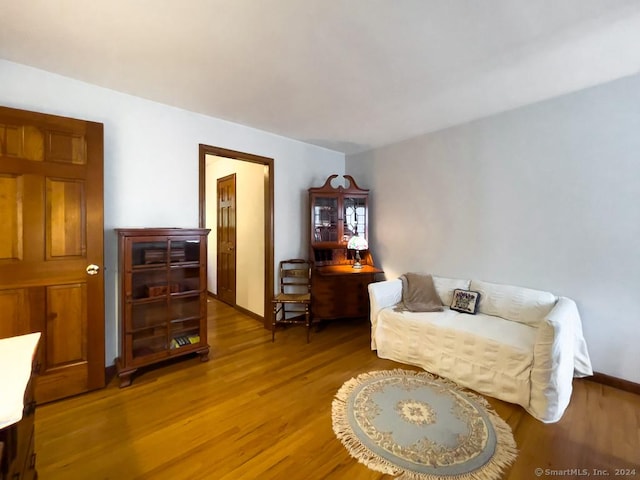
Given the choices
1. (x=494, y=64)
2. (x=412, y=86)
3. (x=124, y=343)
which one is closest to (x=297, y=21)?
(x=412, y=86)

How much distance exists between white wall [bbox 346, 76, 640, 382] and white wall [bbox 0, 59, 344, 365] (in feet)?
5.95

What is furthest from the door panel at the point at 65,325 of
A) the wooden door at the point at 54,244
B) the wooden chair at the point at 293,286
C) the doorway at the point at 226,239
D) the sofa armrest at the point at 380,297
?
the sofa armrest at the point at 380,297

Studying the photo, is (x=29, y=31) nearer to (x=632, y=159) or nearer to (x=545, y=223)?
(x=545, y=223)

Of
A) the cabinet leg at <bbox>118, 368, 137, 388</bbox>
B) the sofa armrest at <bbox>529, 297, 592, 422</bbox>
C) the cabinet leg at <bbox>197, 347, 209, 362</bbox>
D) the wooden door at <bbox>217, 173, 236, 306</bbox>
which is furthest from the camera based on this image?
the wooden door at <bbox>217, 173, 236, 306</bbox>

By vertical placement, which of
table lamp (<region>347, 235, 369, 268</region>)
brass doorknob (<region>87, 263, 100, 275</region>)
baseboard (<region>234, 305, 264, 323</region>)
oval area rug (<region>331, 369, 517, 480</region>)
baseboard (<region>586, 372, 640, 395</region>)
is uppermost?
table lamp (<region>347, 235, 369, 268</region>)

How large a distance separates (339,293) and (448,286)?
1237 millimetres

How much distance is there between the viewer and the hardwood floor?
4.83 feet

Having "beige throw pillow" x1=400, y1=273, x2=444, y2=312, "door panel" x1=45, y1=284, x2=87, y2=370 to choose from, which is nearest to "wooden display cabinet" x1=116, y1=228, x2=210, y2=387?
"door panel" x1=45, y1=284, x2=87, y2=370

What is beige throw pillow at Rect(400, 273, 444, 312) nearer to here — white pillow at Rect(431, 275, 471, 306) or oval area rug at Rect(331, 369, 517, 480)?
white pillow at Rect(431, 275, 471, 306)

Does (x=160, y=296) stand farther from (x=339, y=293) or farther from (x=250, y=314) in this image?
(x=339, y=293)

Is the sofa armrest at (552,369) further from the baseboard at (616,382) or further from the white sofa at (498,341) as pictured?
the baseboard at (616,382)

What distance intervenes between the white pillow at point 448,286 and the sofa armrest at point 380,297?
1.52 feet

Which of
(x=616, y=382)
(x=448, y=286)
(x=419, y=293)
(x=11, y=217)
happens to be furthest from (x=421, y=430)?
(x=11, y=217)

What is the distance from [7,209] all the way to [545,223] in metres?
4.24
